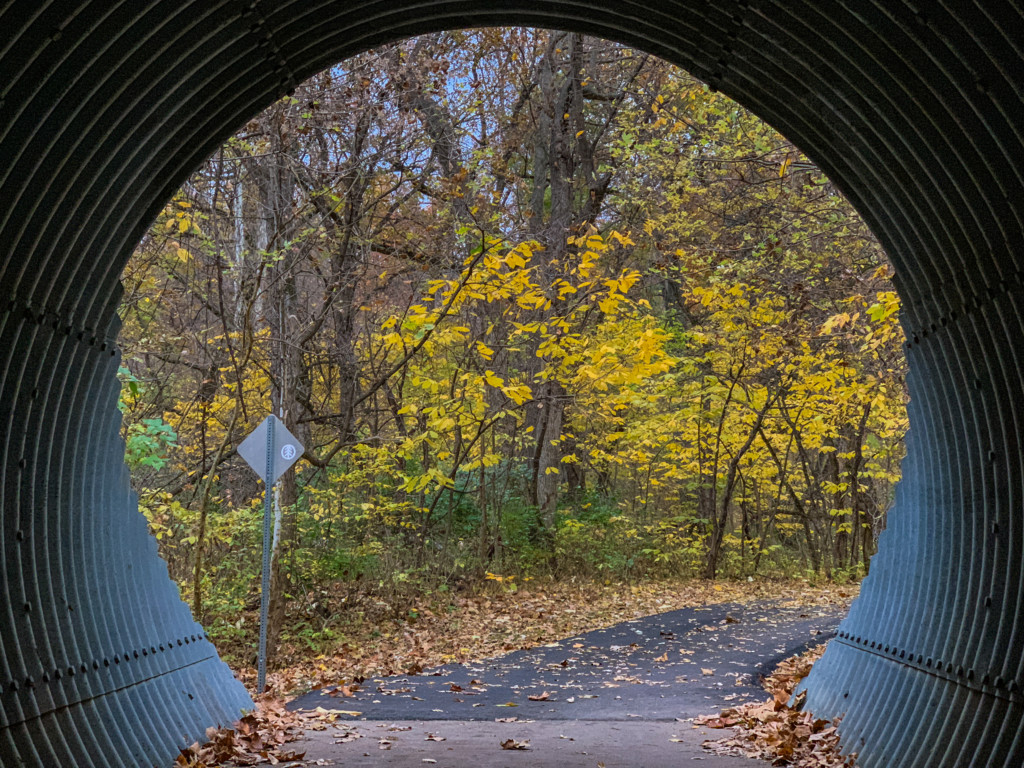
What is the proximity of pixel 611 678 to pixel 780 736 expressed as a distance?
435cm

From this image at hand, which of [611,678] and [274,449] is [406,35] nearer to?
[274,449]

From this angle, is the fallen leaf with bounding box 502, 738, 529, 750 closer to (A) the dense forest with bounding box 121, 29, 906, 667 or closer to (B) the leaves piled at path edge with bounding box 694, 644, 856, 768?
(B) the leaves piled at path edge with bounding box 694, 644, 856, 768

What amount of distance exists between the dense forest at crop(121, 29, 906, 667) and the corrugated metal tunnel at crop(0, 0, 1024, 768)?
3.49 metres

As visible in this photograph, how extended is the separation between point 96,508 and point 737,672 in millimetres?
7951

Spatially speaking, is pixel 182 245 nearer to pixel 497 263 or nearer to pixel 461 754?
pixel 497 263

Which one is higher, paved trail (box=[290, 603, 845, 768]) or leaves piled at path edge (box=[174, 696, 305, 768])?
leaves piled at path edge (box=[174, 696, 305, 768])

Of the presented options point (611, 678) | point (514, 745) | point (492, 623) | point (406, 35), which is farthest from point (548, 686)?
point (406, 35)

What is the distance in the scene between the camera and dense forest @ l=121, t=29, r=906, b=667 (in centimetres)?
1428

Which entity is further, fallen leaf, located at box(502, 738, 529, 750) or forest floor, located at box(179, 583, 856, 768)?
fallen leaf, located at box(502, 738, 529, 750)

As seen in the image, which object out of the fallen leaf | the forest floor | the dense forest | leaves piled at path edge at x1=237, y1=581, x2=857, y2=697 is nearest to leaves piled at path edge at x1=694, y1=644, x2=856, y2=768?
the forest floor

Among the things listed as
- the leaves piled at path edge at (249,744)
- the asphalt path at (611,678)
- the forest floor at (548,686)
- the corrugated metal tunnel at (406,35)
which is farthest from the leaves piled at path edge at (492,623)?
the corrugated metal tunnel at (406,35)

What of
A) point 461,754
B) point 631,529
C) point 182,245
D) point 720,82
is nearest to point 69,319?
point 461,754

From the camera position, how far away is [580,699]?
32.7 feet

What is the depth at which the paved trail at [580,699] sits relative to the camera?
6.94 metres
